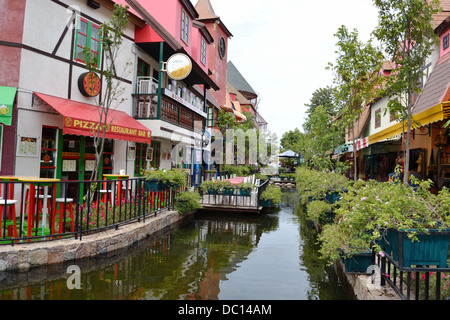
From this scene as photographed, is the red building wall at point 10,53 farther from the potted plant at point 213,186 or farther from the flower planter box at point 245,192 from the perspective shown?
the flower planter box at point 245,192

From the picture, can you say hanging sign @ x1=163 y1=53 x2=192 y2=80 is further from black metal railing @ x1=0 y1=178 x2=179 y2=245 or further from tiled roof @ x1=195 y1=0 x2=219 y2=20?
tiled roof @ x1=195 y1=0 x2=219 y2=20

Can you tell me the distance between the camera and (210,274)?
593 cm

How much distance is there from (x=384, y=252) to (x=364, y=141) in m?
11.3

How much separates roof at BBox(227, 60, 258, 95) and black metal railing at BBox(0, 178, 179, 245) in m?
48.8

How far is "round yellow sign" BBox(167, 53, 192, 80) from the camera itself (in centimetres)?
1311

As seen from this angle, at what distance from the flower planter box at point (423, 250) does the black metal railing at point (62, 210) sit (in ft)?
18.0

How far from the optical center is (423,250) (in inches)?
136

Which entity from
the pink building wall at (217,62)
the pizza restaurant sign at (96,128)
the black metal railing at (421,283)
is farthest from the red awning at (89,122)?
the pink building wall at (217,62)

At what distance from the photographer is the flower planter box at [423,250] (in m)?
3.42

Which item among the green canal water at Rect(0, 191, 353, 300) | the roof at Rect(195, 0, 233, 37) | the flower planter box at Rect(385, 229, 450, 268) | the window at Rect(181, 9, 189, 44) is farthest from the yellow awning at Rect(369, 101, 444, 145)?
the roof at Rect(195, 0, 233, 37)

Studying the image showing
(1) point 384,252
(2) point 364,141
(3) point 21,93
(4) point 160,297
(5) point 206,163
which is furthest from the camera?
(5) point 206,163

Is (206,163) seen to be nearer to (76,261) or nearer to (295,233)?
(295,233)

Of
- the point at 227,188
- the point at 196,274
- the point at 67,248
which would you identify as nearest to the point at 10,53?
the point at 67,248
